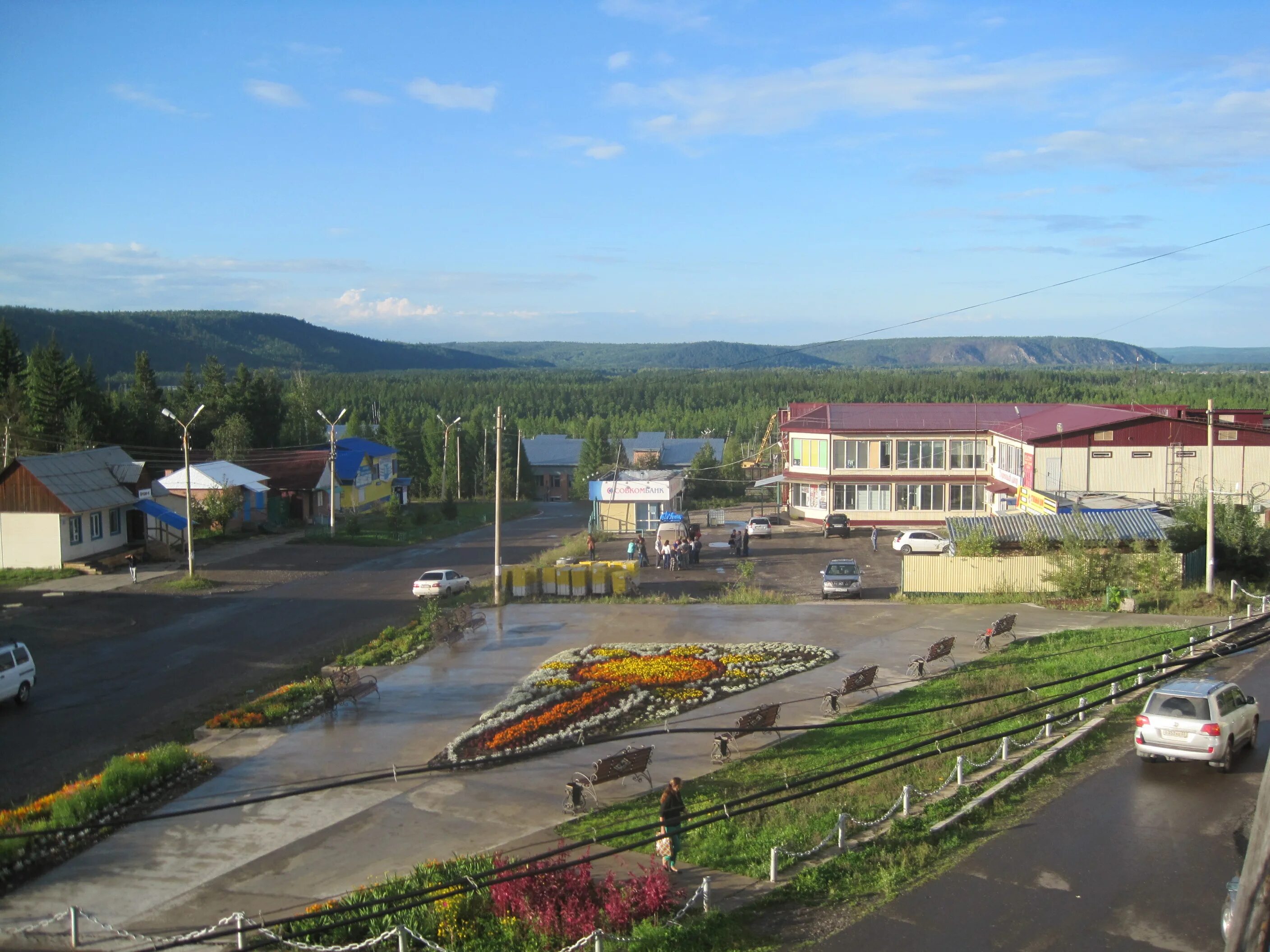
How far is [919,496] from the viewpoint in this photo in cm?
Result: 5544

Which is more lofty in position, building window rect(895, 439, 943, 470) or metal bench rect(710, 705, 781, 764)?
building window rect(895, 439, 943, 470)

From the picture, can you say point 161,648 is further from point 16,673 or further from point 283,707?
point 283,707

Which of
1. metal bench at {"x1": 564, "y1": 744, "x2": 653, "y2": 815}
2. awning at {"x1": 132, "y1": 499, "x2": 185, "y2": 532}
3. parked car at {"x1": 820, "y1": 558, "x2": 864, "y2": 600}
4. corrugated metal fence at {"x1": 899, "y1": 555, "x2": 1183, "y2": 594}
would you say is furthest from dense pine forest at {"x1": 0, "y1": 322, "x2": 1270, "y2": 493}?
metal bench at {"x1": 564, "y1": 744, "x2": 653, "y2": 815}

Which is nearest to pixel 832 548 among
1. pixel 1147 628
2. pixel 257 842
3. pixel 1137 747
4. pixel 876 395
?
pixel 1147 628

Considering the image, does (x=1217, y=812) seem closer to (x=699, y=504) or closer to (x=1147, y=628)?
(x=1147, y=628)

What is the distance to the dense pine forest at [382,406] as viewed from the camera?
58.3 m

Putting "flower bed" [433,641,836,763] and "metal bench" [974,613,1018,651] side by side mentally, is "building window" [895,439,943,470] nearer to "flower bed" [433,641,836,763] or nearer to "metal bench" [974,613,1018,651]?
"metal bench" [974,613,1018,651]

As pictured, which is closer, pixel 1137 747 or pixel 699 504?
pixel 1137 747

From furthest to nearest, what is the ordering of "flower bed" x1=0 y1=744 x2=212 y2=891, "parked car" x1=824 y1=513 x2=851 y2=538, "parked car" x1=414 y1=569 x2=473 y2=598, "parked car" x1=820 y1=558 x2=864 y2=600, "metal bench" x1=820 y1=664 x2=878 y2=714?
"parked car" x1=824 y1=513 x2=851 y2=538
"parked car" x1=414 y1=569 x2=473 y2=598
"parked car" x1=820 y1=558 x2=864 y2=600
"metal bench" x1=820 y1=664 x2=878 y2=714
"flower bed" x1=0 y1=744 x2=212 y2=891

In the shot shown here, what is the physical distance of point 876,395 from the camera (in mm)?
174250

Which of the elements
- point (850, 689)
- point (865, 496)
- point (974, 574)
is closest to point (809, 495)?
point (865, 496)

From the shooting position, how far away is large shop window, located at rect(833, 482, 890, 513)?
2181 inches

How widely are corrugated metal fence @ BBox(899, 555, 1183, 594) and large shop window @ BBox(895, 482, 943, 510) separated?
21.7 metres

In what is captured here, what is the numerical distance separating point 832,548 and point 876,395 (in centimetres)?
13310
